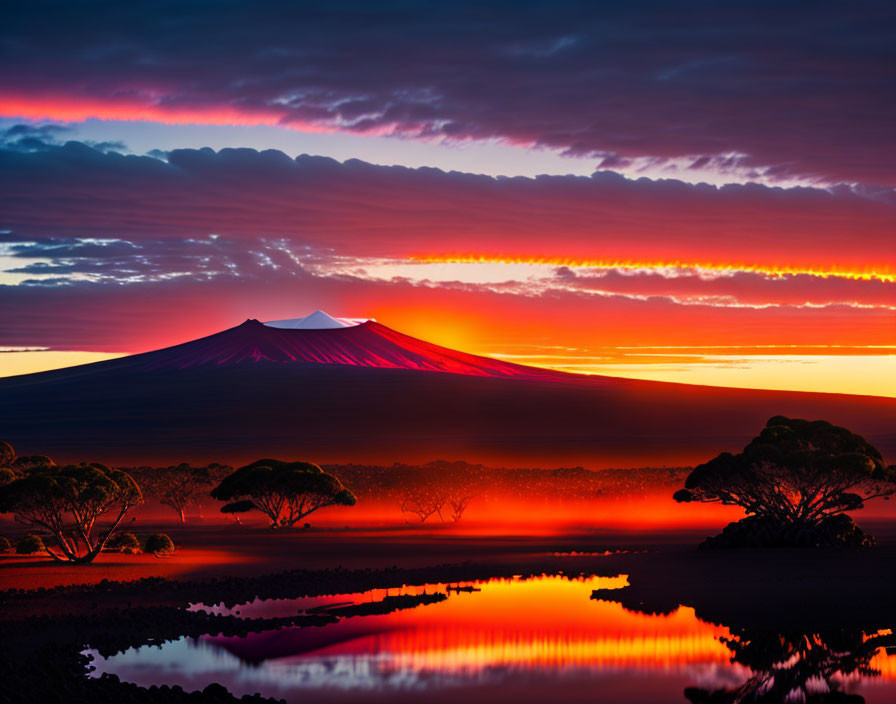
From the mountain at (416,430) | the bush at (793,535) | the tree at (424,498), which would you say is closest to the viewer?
the bush at (793,535)

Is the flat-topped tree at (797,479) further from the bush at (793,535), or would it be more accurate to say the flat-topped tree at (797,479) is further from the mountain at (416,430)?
the mountain at (416,430)

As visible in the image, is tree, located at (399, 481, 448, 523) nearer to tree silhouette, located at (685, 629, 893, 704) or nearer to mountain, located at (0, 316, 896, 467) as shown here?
tree silhouette, located at (685, 629, 893, 704)

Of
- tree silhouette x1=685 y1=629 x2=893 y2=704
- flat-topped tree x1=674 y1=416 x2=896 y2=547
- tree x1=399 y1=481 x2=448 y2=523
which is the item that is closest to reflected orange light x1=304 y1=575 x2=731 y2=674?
tree silhouette x1=685 y1=629 x2=893 y2=704

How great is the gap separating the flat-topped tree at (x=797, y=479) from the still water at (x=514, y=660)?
18628mm

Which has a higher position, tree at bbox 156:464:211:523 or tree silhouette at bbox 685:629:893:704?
tree at bbox 156:464:211:523

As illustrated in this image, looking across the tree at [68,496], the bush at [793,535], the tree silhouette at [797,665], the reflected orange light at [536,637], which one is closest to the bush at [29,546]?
the tree at [68,496]

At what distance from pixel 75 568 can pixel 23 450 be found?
132 meters

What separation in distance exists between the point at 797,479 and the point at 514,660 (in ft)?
90.8

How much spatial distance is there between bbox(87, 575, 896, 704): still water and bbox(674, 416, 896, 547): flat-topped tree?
1863 centimetres

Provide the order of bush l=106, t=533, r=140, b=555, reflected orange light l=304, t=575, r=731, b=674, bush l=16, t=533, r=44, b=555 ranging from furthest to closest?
bush l=16, t=533, r=44, b=555 < bush l=106, t=533, r=140, b=555 < reflected orange light l=304, t=575, r=731, b=674

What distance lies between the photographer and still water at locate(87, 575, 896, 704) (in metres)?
24.2

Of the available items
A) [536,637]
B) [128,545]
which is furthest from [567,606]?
[128,545]

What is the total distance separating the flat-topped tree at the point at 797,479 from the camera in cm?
5038

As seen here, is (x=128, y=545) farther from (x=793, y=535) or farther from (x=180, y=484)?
(x=180, y=484)
